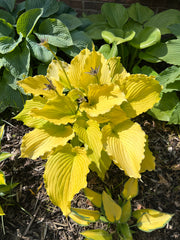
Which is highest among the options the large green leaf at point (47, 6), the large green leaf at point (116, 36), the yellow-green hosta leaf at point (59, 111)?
the large green leaf at point (47, 6)

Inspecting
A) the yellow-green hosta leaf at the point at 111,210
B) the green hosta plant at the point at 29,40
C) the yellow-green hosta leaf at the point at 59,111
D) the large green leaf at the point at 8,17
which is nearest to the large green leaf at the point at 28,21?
the green hosta plant at the point at 29,40

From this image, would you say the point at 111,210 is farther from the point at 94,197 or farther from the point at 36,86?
the point at 36,86

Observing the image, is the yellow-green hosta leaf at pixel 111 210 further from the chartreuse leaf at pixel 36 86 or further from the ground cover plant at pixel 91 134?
the chartreuse leaf at pixel 36 86

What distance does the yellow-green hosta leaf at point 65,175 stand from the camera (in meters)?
1.32

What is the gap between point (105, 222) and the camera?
5.20 feet

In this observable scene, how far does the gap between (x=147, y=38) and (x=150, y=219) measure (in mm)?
1459

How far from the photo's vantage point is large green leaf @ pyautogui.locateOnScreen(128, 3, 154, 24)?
7.56 ft

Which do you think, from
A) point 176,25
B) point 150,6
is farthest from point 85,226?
point 150,6

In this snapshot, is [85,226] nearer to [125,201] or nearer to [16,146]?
[125,201]

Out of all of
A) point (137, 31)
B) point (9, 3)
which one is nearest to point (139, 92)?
point (137, 31)

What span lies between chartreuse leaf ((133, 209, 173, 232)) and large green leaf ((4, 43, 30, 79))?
1.39 m

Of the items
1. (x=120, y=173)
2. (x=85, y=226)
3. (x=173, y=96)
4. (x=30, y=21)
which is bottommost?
(x=85, y=226)

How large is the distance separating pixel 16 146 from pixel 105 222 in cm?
92

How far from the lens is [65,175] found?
1.38m
